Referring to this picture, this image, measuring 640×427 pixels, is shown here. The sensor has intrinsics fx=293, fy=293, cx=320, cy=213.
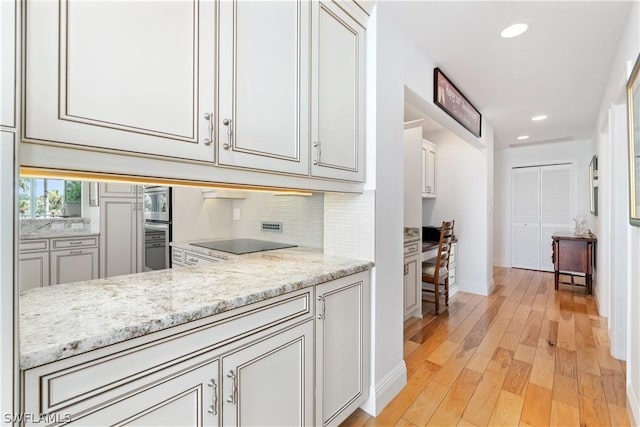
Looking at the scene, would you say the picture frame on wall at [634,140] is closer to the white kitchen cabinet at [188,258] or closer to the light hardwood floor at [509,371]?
the light hardwood floor at [509,371]

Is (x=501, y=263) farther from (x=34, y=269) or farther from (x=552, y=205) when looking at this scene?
(x=34, y=269)

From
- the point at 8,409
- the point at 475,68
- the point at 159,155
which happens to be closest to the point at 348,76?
the point at 159,155

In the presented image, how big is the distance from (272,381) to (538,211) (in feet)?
20.9

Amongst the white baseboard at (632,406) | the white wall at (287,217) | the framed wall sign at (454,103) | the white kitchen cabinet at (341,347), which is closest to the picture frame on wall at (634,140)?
the white baseboard at (632,406)

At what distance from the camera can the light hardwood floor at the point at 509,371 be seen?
172cm

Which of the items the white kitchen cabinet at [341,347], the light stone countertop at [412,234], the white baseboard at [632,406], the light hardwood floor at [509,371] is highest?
the light stone countertop at [412,234]

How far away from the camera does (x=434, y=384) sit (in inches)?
79.8

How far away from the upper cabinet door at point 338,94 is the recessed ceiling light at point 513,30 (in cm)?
103

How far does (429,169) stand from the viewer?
14.1ft

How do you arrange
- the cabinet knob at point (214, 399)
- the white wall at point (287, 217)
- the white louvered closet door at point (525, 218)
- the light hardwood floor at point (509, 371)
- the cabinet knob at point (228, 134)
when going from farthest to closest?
the white louvered closet door at point (525, 218) < the white wall at point (287, 217) < the light hardwood floor at point (509, 371) < the cabinet knob at point (228, 134) < the cabinet knob at point (214, 399)

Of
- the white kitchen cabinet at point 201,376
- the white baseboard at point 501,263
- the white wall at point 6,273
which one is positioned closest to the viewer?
the white wall at point 6,273

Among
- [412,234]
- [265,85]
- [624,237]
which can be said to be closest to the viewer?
[265,85]

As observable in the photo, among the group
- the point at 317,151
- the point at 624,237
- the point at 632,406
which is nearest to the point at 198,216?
the point at 317,151

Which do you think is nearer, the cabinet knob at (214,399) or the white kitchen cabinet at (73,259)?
the cabinet knob at (214,399)
